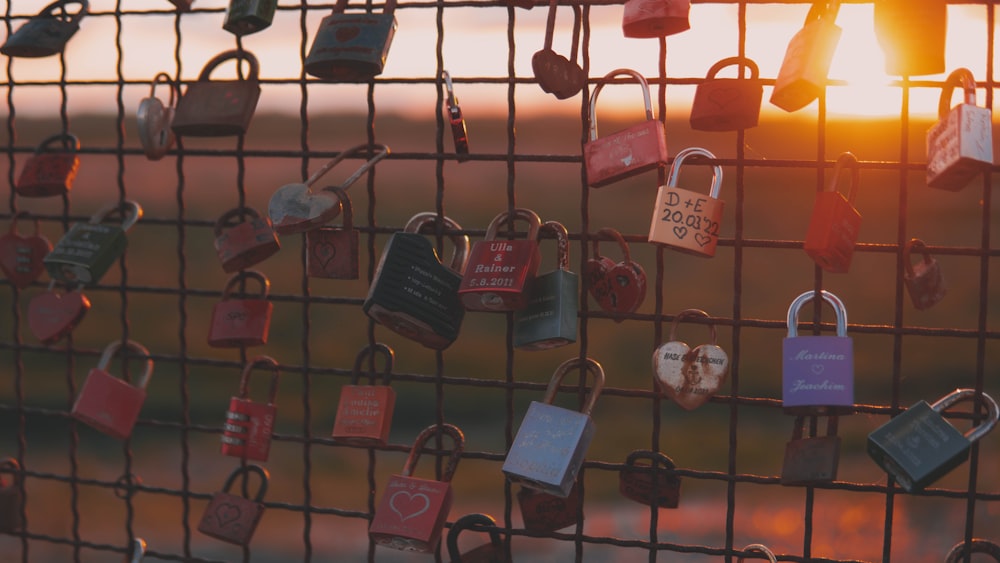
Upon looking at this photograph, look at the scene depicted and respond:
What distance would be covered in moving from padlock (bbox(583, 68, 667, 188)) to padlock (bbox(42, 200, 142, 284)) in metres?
1.00

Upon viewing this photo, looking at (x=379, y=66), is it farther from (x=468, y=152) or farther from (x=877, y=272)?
(x=877, y=272)

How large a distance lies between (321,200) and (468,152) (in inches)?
11.2

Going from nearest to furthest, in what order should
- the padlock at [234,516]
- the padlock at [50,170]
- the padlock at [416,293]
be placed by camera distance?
the padlock at [416,293], the padlock at [234,516], the padlock at [50,170]

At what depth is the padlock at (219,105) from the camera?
181 centimetres

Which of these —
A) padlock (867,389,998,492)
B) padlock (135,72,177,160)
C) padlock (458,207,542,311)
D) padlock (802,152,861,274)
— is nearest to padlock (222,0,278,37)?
padlock (135,72,177,160)

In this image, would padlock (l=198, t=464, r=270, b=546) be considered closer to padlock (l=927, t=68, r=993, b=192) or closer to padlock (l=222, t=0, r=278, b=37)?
padlock (l=222, t=0, r=278, b=37)

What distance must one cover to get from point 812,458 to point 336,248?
91 centimetres

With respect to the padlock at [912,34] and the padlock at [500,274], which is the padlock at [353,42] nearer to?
the padlock at [500,274]

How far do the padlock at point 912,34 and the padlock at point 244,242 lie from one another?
3.67ft

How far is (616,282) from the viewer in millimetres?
1628

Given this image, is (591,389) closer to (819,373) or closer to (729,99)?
(819,373)

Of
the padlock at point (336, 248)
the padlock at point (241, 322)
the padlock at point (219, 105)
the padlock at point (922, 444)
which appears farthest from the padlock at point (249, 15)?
the padlock at point (922, 444)

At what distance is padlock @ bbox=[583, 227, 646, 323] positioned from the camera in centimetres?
161

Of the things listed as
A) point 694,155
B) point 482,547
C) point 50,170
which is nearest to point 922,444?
point 694,155
